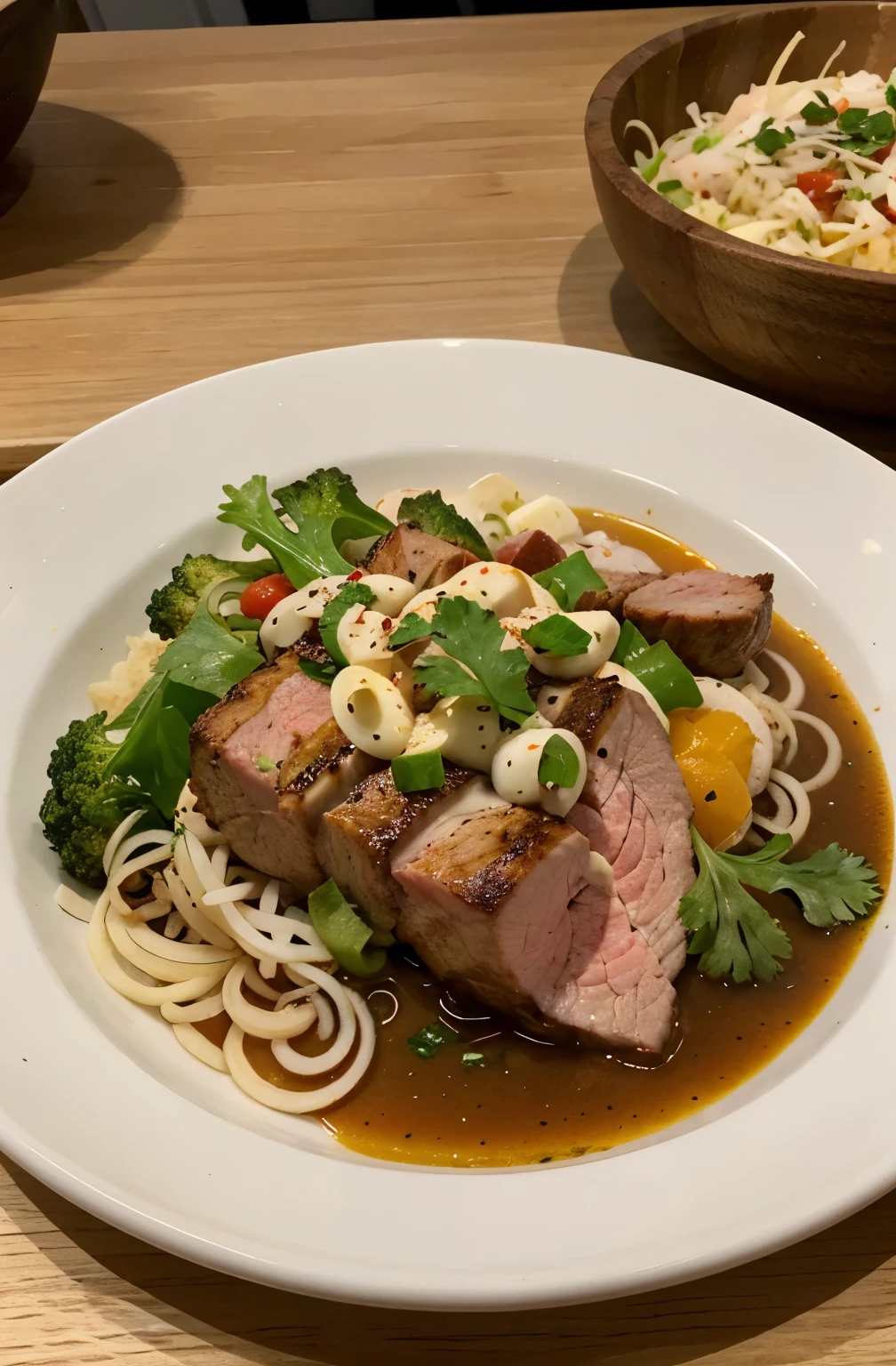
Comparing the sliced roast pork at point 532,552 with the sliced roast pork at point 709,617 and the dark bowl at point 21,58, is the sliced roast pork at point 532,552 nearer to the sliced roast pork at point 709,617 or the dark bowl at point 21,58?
the sliced roast pork at point 709,617

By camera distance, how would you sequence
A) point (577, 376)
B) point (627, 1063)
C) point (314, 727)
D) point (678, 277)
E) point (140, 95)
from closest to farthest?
point (627, 1063)
point (314, 727)
point (678, 277)
point (577, 376)
point (140, 95)

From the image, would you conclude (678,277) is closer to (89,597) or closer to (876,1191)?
(89,597)

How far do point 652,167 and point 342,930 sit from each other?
333 centimetres

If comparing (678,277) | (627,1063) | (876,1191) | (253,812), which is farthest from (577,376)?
(876,1191)

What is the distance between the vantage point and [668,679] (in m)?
2.82

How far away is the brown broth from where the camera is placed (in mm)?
2229

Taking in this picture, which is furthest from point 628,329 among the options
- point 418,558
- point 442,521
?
point 418,558

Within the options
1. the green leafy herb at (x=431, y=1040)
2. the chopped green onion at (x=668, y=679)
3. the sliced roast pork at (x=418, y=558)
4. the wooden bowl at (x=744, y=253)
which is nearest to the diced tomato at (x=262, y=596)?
the sliced roast pork at (x=418, y=558)

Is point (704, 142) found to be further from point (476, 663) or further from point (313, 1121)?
point (313, 1121)

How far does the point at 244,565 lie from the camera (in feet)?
10.9

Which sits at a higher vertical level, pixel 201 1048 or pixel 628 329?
pixel 628 329

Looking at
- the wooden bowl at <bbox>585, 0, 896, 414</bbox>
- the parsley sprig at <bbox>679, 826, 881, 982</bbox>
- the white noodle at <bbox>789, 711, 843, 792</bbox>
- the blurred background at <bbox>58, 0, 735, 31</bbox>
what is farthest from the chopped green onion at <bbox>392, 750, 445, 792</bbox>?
the blurred background at <bbox>58, 0, 735, 31</bbox>

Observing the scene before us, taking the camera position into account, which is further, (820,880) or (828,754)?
(828,754)

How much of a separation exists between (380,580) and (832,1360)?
197cm
